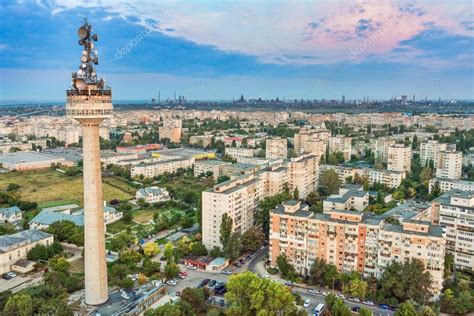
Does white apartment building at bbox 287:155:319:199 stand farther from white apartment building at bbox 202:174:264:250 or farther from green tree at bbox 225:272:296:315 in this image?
green tree at bbox 225:272:296:315

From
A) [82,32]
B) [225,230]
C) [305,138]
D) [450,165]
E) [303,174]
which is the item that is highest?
[82,32]

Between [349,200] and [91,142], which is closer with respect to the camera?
[91,142]

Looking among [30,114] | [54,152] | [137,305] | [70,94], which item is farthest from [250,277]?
[30,114]

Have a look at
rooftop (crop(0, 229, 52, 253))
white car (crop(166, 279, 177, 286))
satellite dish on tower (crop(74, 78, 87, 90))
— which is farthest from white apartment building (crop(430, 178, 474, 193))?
rooftop (crop(0, 229, 52, 253))

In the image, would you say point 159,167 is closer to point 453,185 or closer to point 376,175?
point 376,175

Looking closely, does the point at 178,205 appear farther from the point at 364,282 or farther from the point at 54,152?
the point at 54,152

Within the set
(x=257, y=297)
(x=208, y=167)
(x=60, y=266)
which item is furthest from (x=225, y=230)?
(x=208, y=167)
